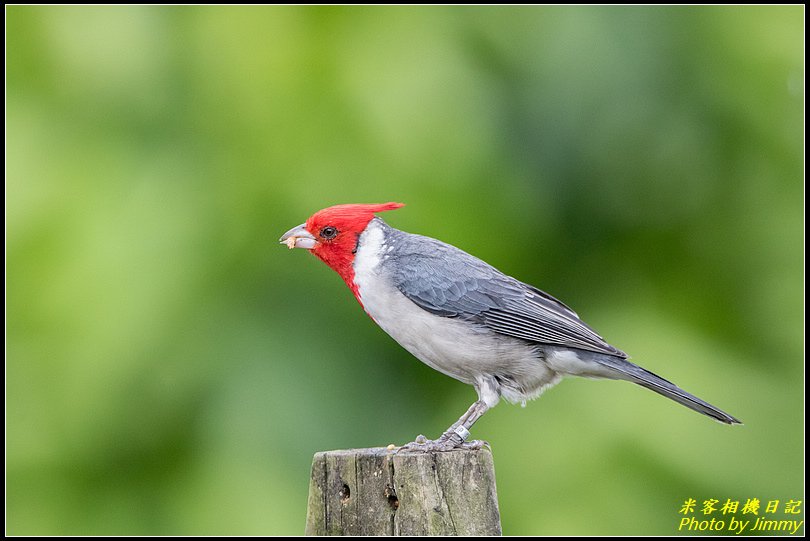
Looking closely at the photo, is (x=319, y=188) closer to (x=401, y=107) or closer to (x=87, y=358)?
(x=401, y=107)

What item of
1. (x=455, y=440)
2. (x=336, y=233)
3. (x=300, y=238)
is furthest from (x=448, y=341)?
(x=300, y=238)

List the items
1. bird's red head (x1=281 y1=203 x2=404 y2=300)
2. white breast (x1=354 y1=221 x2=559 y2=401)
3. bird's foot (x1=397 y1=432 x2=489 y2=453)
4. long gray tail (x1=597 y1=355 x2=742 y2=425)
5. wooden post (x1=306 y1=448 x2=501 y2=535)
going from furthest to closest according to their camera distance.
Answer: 1. bird's red head (x1=281 y1=203 x2=404 y2=300)
2. white breast (x1=354 y1=221 x2=559 y2=401)
3. long gray tail (x1=597 y1=355 x2=742 y2=425)
4. bird's foot (x1=397 y1=432 x2=489 y2=453)
5. wooden post (x1=306 y1=448 x2=501 y2=535)

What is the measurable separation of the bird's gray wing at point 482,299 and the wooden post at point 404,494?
103cm

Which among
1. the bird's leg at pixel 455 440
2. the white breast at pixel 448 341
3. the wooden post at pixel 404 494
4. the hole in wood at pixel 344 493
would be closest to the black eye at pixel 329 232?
the white breast at pixel 448 341

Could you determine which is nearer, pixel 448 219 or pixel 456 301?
pixel 456 301

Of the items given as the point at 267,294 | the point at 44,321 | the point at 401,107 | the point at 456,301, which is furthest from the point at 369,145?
the point at 44,321

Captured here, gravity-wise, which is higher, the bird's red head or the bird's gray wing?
the bird's red head

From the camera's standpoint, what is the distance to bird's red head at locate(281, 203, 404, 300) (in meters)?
4.75

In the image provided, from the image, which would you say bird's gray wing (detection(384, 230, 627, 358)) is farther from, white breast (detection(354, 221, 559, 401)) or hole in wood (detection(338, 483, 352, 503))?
hole in wood (detection(338, 483, 352, 503))

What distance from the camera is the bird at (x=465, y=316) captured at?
4582 mm

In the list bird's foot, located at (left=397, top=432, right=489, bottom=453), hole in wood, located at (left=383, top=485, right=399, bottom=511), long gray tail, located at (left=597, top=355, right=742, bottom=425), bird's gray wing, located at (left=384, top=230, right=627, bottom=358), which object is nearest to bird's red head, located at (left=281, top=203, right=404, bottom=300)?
bird's gray wing, located at (left=384, top=230, right=627, bottom=358)

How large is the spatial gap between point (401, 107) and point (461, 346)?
2189mm

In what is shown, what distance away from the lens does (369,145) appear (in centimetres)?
615

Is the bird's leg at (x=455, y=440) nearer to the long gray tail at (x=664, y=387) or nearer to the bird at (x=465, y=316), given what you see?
the bird at (x=465, y=316)
